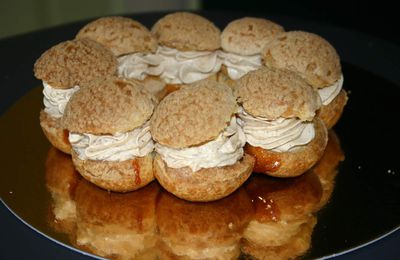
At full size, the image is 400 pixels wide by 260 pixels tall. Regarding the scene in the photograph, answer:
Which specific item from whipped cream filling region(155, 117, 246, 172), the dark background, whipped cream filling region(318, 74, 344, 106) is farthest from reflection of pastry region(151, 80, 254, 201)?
the dark background

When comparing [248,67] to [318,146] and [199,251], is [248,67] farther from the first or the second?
[199,251]

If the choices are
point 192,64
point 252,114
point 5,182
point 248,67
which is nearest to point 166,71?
point 192,64

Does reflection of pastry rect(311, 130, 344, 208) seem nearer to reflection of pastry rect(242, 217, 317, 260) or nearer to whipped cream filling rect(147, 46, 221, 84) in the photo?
reflection of pastry rect(242, 217, 317, 260)

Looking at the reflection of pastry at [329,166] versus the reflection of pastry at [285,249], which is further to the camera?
the reflection of pastry at [329,166]

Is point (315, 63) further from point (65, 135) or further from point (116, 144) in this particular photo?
point (65, 135)

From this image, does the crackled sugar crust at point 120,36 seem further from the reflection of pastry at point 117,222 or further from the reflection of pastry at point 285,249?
the reflection of pastry at point 285,249

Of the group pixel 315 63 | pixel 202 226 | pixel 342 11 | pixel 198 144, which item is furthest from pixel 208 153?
pixel 342 11

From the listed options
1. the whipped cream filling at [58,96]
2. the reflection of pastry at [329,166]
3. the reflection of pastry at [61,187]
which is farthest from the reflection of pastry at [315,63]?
the reflection of pastry at [61,187]
